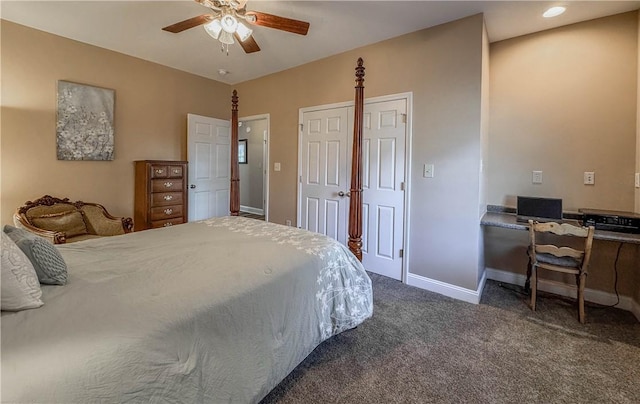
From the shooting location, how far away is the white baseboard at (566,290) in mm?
2516

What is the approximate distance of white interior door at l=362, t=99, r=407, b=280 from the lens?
3061 millimetres

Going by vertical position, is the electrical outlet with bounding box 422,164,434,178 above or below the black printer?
above

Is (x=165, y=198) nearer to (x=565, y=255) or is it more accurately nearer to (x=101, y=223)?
(x=101, y=223)

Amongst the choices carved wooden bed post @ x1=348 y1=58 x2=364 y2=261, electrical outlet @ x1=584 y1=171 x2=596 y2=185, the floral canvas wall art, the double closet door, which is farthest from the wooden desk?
the floral canvas wall art

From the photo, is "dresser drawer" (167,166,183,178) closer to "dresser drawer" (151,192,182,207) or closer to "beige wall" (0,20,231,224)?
"dresser drawer" (151,192,182,207)

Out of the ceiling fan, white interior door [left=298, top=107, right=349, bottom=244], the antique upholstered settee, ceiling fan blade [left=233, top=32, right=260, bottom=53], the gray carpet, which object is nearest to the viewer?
the gray carpet

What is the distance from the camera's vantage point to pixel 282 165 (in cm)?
413

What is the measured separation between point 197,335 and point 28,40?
380cm

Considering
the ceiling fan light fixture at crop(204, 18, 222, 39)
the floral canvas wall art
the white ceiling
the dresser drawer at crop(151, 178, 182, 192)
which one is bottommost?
the dresser drawer at crop(151, 178, 182, 192)

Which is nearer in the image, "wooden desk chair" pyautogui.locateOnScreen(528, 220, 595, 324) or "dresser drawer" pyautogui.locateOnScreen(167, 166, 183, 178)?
"wooden desk chair" pyautogui.locateOnScreen(528, 220, 595, 324)

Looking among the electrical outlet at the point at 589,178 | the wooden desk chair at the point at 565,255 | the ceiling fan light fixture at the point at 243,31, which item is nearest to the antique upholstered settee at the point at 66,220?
the ceiling fan light fixture at the point at 243,31

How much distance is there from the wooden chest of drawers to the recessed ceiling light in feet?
14.0

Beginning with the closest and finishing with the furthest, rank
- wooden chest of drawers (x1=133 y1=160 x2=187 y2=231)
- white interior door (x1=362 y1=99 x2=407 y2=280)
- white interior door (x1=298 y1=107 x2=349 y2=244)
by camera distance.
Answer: white interior door (x1=362 y1=99 x2=407 y2=280) → white interior door (x1=298 y1=107 x2=349 y2=244) → wooden chest of drawers (x1=133 y1=160 x2=187 y2=231)

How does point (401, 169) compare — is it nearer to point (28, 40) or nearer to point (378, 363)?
point (378, 363)
